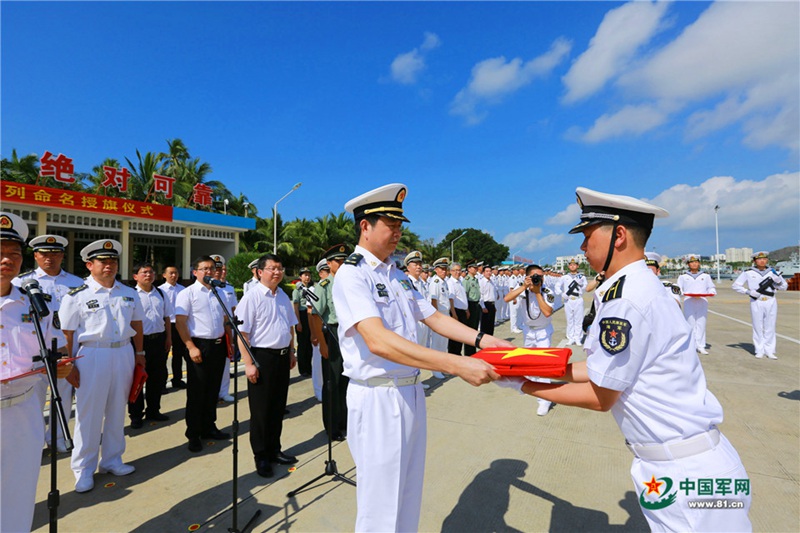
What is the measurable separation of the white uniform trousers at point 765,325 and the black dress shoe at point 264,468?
10.7 meters

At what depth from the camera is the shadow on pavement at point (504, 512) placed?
2922 mm

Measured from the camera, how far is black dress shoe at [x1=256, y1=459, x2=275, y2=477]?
3.80m

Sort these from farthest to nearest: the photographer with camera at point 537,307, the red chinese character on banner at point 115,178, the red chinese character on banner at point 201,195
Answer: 1. the red chinese character on banner at point 201,195
2. the red chinese character on banner at point 115,178
3. the photographer with camera at point 537,307

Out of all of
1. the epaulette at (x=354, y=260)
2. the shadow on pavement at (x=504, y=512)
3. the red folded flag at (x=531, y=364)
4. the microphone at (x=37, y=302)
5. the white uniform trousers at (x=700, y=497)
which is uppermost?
the epaulette at (x=354, y=260)

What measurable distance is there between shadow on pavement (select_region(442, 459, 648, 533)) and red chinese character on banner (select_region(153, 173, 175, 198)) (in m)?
26.9

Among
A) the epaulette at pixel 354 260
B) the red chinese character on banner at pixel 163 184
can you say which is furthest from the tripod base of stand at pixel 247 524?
the red chinese character on banner at pixel 163 184

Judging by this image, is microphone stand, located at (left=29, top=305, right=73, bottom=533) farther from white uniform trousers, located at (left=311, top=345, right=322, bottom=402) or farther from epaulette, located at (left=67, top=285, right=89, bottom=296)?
white uniform trousers, located at (left=311, top=345, right=322, bottom=402)

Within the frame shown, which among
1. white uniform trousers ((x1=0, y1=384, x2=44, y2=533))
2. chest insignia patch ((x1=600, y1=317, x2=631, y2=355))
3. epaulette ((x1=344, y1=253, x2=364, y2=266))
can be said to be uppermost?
epaulette ((x1=344, y1=253, x2=364, y2=266))

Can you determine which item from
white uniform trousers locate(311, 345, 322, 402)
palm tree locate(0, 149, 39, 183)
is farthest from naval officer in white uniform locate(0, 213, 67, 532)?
palm tree locate(0, 149, 39, 183)

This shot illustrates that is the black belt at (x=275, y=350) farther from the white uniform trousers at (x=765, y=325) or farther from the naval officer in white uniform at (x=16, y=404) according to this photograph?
the white uniform trousers at (x=765, y=325)

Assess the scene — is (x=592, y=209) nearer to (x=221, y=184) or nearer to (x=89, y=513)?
(x=89, y=513)

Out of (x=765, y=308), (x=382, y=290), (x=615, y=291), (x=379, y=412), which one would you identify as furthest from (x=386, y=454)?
(x=765, y=308)

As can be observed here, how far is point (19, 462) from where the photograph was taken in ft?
7.94

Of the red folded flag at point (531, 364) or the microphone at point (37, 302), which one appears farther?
the microphone at point (37, 302)
